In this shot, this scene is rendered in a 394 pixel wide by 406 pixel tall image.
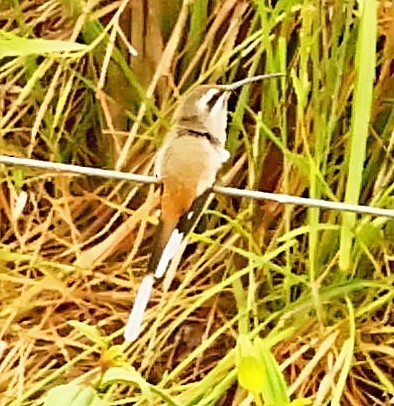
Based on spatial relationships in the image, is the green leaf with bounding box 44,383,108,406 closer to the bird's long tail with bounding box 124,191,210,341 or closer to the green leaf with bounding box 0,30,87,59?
the bird's long tail with bounding box 124,191,210,341

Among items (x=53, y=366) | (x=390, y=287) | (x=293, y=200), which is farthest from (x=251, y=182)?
(x=293, y=200)

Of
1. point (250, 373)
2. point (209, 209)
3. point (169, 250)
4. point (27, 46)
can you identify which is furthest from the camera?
point (209, 209)

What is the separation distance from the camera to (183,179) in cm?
80

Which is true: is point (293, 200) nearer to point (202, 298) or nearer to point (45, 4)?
point (202, 298)

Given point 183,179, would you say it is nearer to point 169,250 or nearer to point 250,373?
point 169,250

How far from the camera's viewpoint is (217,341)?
1.15m

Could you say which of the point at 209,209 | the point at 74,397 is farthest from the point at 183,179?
the point at 209,209

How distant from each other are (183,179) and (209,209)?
395 millimetres

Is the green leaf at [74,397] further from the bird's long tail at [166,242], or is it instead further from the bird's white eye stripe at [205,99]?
the bird's white eye stripe at [205,99]

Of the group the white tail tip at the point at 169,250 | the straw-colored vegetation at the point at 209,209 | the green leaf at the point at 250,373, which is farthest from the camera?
the straw-colored vegetation at the point at 209,209

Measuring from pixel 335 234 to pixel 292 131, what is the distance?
130mm

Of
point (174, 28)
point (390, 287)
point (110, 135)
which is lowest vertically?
point (390, 287)

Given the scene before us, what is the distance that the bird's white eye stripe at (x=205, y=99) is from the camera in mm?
836

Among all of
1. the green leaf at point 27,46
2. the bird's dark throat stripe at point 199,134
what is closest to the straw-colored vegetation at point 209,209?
the green leaf at point 27,46
